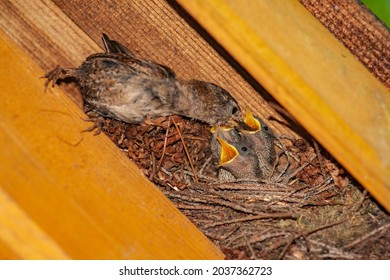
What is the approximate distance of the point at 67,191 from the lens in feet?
7.16

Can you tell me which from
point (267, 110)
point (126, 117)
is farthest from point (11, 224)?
point (267, 110)

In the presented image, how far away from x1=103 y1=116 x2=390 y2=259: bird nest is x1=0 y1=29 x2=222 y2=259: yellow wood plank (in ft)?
1.16

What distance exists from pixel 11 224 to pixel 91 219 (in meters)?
0.29

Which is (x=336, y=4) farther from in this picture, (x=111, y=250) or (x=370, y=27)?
(x=111, y=250)

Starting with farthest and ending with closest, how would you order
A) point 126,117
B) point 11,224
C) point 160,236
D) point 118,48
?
point 126,117
point 118,48
point 160,236
point 11,224

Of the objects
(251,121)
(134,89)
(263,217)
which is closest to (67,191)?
(263,217)

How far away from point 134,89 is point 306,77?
118 centimetres

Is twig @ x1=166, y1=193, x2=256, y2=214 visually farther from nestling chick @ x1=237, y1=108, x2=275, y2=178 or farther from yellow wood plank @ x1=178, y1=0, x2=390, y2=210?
yellow wood plank @ x1=178, y1=0, x2=390, y2=210

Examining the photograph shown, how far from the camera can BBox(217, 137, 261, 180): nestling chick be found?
138 inches

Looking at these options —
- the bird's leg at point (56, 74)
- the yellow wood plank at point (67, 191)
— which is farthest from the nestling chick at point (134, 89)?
the yellow wood plank at point (67, 191)

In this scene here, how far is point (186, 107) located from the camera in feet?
11.2

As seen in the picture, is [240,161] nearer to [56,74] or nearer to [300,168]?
[300,168]

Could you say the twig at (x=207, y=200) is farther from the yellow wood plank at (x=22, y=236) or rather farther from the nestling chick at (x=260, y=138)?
the yellow wood plank at (x=22, y=236)
